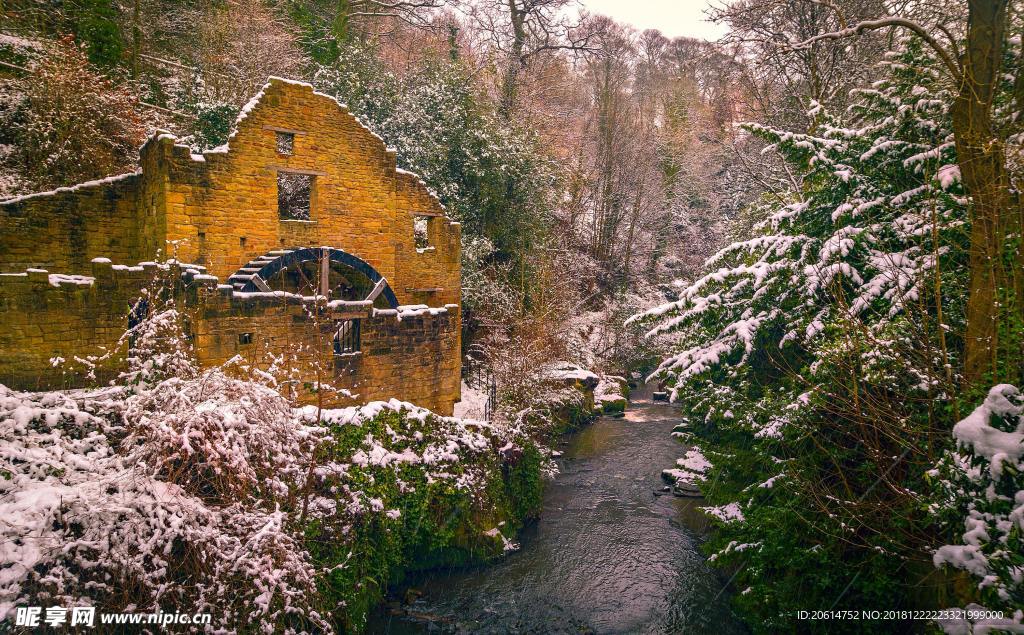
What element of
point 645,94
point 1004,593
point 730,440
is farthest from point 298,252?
point 645,94

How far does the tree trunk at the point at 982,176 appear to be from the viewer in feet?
12.3

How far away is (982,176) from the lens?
4039mm

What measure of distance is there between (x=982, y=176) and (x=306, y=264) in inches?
440

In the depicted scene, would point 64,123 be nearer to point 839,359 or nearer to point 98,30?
point 98,30

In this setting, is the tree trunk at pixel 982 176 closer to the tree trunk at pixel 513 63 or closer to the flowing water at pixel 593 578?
the flowing water at pixel 593 578

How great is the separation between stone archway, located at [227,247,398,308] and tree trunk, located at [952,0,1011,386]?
8.47 metres

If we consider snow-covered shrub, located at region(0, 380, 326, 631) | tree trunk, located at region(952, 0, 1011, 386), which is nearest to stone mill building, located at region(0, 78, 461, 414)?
snow-covered shrub, located at region(0, 380, 326, 631)

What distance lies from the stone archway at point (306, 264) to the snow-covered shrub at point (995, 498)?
338 inches

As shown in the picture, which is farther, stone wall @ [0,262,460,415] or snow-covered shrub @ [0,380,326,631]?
stone wall @ [0,262,460,415]

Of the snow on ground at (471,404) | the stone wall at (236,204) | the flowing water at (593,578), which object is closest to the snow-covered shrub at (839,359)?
the flowing water at (593,578)

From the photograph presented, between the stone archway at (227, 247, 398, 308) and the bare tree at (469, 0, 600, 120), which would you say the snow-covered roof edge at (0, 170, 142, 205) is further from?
the bare tree at (469, 0, 600, 120)

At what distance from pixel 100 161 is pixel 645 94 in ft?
104

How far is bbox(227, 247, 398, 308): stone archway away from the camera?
9.70 meters

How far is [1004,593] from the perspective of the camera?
292cm
